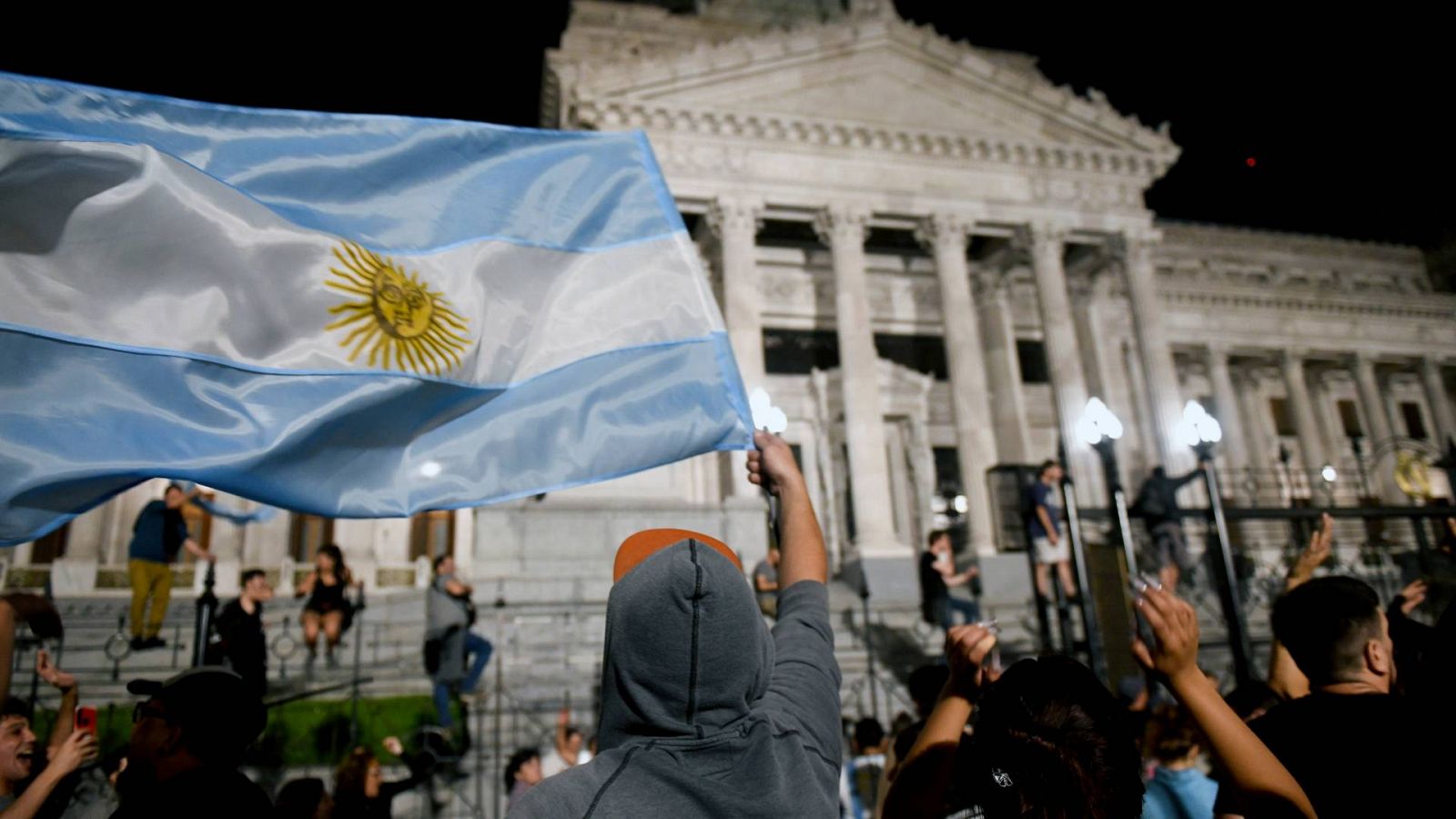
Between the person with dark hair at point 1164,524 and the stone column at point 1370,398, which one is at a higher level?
the stone column at point 1370,398

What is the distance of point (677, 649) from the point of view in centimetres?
175

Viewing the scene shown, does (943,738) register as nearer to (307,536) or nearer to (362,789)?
(362,789)

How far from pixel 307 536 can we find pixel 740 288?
1457 cm

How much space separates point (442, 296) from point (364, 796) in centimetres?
385

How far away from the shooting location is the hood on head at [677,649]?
1749mm

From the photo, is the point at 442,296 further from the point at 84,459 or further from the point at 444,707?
the point at 444,707

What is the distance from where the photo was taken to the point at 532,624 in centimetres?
1430

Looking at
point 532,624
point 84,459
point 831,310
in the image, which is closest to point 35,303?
point 84,459

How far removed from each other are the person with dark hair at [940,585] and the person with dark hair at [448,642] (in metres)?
5.93

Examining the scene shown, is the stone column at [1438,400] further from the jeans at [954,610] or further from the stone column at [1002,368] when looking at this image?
the jeans at [954,610]

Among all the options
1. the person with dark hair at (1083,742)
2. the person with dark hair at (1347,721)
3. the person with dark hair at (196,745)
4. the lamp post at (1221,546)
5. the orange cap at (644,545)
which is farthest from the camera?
the lamp post at (1221,546)

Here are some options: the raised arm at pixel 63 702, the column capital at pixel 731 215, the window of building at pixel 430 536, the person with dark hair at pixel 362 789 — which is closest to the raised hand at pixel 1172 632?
the raised arm at pixel 63 702

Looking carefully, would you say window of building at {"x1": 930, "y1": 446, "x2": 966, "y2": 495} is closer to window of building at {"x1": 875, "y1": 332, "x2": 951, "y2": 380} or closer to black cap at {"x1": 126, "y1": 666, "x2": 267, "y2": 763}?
window of building at {"x1": 875, "y1": 332, "x2": 951, "y2": 380}

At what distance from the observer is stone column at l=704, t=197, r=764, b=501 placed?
20.8 metres
